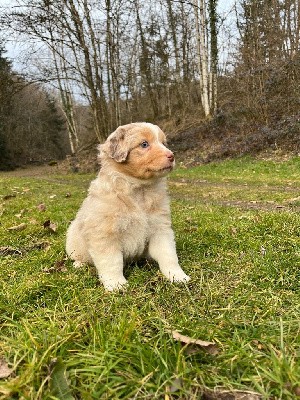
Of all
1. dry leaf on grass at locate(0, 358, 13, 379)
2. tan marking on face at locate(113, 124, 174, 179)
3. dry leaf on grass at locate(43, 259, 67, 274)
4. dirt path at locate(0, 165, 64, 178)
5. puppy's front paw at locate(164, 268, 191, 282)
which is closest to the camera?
dry leaf on grass at locate(0, 358, 13, 379)

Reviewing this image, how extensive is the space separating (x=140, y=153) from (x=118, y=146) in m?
0.25

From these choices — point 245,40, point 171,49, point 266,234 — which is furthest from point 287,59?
point 266,234

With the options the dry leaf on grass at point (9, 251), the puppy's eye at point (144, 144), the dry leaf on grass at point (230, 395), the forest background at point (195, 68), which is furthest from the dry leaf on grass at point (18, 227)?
the forest background at point (195, 68)

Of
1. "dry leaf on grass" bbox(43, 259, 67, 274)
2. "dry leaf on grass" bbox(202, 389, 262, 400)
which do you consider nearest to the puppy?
"dry leaf on grass" bbox(43, 259, 67, 274)

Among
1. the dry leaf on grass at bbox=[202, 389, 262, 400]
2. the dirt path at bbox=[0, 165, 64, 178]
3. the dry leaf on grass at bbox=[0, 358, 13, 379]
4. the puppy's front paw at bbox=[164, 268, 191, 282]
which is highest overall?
the dry leaf on grass at bbox=[0, 358, 13, 379]

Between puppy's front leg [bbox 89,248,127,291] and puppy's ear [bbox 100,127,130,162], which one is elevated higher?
puppy's ear [bbox 100,127,130,162]

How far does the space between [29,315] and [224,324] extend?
4.84 feet

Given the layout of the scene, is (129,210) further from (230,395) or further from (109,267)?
(230,395)

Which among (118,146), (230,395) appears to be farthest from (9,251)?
(230,395)

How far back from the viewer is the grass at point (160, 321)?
182 cm

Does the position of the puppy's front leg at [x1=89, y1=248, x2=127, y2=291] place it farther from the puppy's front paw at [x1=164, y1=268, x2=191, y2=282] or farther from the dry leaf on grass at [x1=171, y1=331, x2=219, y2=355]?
the dry leaf on grass at [x1=171, y1=331, x2=219, y2=355]

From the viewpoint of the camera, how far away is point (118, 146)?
372 cm

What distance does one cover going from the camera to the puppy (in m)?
Result: 3.31

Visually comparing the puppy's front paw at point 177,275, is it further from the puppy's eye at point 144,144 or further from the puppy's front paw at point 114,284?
the puppy's eye at point 144,144
